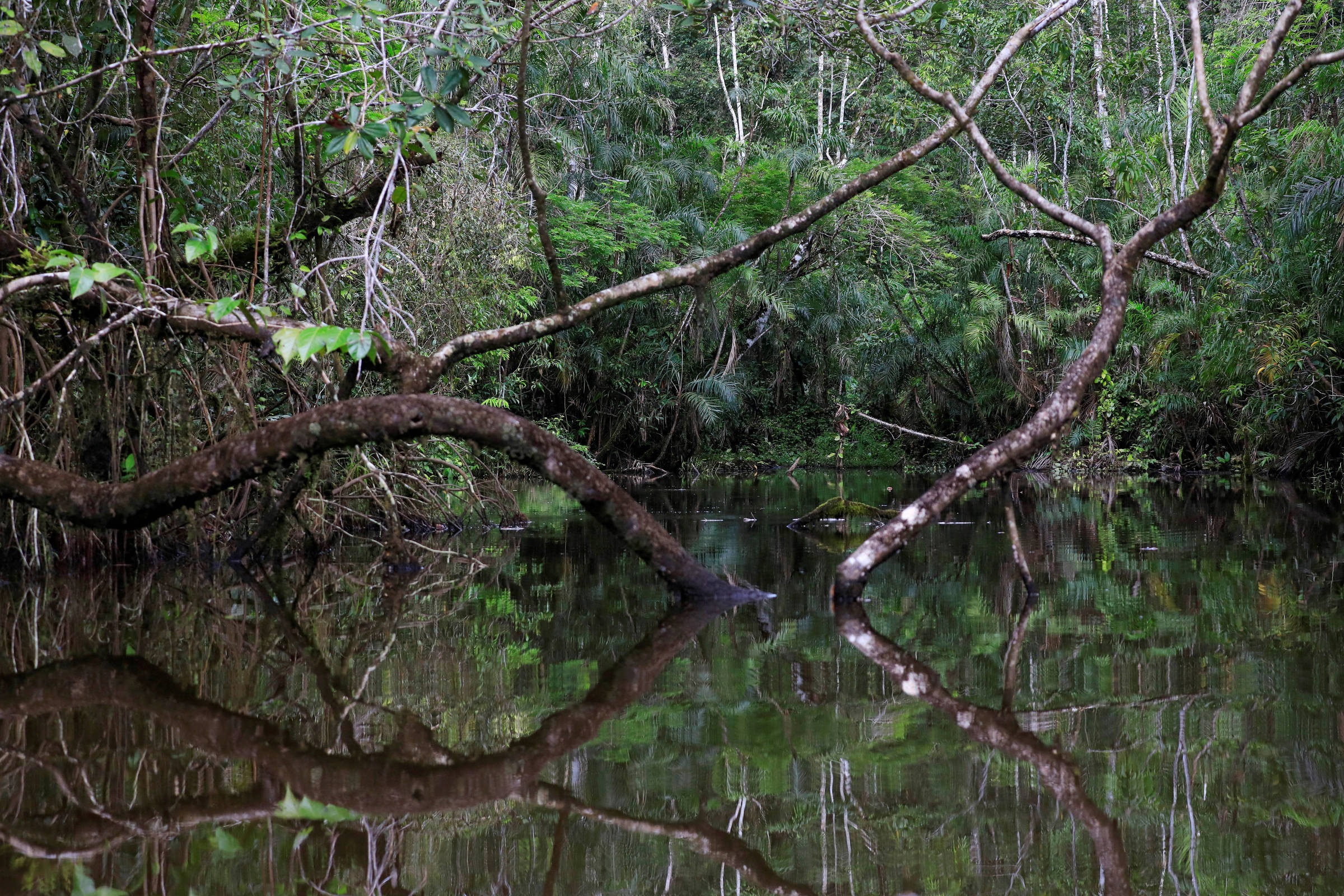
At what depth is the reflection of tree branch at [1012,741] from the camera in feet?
6.15

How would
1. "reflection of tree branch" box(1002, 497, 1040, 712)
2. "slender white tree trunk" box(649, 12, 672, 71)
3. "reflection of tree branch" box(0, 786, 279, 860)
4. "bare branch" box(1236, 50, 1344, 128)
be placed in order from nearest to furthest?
"reflection of tree branch" box(0, 786, 279, 860), "reflection of tree branch" box(1002, 497, 1040, 712), "bare branch" box(1236, 50, 1344, 128), "slender white tree trunk" box(649, 12, 672, 71)

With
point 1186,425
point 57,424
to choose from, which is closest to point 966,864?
point 57,424

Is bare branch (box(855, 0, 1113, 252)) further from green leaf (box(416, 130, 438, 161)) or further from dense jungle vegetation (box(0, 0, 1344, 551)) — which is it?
green leaf (box(416, 130, 438, 161))

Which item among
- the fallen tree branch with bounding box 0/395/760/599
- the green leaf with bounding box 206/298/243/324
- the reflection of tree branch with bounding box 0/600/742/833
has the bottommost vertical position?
the reflection of tree branch with bounding box 0/600/742/833

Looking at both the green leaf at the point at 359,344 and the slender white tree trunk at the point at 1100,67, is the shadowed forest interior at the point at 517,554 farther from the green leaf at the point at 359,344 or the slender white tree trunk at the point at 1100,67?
the slender white tree trunk at the point at 1100,67

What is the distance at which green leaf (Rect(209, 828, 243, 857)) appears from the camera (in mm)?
1886

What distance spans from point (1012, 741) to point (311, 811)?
1.55m

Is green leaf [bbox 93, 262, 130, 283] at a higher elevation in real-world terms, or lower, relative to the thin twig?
lower

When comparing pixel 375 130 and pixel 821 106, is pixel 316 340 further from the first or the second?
pixel 821 106

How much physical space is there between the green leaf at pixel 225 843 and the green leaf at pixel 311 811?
0.36ft

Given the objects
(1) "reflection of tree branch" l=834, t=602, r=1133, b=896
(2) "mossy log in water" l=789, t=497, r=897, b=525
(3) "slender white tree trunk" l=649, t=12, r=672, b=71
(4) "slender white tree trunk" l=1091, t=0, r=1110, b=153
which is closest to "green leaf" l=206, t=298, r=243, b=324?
(1) "reflection of tree branch" l=834, t=602, r=1133, b=896

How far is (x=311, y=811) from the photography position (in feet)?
6.85

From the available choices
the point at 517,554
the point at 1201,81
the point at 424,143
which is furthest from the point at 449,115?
the point at 517,554

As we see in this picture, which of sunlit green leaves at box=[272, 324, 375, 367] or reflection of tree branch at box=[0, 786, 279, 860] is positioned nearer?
reflection of tree branch at box=[0, 786, 279, 860]
